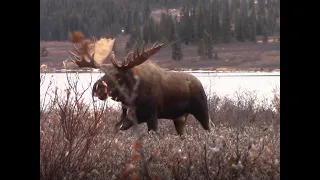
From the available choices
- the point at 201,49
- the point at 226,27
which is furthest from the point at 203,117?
the point at 226,27

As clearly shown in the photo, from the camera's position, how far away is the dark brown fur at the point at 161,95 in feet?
19.8

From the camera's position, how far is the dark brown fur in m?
6.04

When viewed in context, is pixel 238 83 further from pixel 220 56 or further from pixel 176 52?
pixel 176 52

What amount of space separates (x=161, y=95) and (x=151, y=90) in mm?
189

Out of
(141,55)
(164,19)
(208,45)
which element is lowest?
(141,55)

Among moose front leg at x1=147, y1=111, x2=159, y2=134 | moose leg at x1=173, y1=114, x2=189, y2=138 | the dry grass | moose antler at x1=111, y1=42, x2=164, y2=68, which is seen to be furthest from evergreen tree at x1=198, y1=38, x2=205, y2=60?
the dry grass

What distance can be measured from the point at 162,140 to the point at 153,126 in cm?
47

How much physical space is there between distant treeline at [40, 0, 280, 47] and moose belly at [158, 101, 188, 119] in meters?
0.83

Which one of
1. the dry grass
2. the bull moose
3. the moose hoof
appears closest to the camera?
the dry grass

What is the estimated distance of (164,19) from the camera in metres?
8.05

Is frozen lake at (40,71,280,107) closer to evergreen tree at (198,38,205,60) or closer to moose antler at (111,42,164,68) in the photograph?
evergreen tree at (198,38,205,60)
